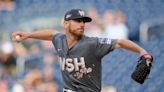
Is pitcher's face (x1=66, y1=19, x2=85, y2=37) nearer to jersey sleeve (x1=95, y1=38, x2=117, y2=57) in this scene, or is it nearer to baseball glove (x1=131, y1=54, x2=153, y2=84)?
jersey sleeve (x1=95, y1=38, x2=117, y2=57)

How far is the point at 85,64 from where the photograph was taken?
14.5ft

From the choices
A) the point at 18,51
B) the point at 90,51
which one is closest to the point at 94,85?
the point at 90,51

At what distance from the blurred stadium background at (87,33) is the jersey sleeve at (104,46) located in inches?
99.5

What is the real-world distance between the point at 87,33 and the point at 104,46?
288 cm

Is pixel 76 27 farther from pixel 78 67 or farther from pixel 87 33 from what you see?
pixel 87 33

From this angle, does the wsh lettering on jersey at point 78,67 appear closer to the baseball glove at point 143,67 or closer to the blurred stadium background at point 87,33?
the baseball glove at point 143,67

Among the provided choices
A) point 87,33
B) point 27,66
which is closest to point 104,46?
point 87,33

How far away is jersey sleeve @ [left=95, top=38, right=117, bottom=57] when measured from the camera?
436cm

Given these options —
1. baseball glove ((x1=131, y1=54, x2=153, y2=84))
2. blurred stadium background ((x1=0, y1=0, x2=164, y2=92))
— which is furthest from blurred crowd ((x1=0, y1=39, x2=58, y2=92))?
baseball glove ((x1=131, y1=54, x2=153, y2=84))

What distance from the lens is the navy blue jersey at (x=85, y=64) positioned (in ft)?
14.5

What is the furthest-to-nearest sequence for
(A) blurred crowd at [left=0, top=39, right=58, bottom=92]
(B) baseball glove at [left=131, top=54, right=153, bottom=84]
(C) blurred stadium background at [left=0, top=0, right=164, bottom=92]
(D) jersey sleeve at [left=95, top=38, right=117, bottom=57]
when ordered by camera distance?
(A) blurred crowd at [left=0, top=39, right=58, bottom=92]
(C) blurred stadium background at [left=0, top=0, right=164, bottom=92]
(D) jersey sleeve at [left=95, top=38, right=117, bottom=57]
(B) baseball glove at [left=131, top=54, right=153, bottom=84]

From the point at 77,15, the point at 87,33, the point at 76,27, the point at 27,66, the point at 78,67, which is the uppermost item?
the point at 77,15

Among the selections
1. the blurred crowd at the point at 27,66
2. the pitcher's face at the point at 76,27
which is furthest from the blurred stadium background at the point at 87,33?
the pitcher's face at the point at 76,27

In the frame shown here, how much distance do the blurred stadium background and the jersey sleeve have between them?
99.5 inches
